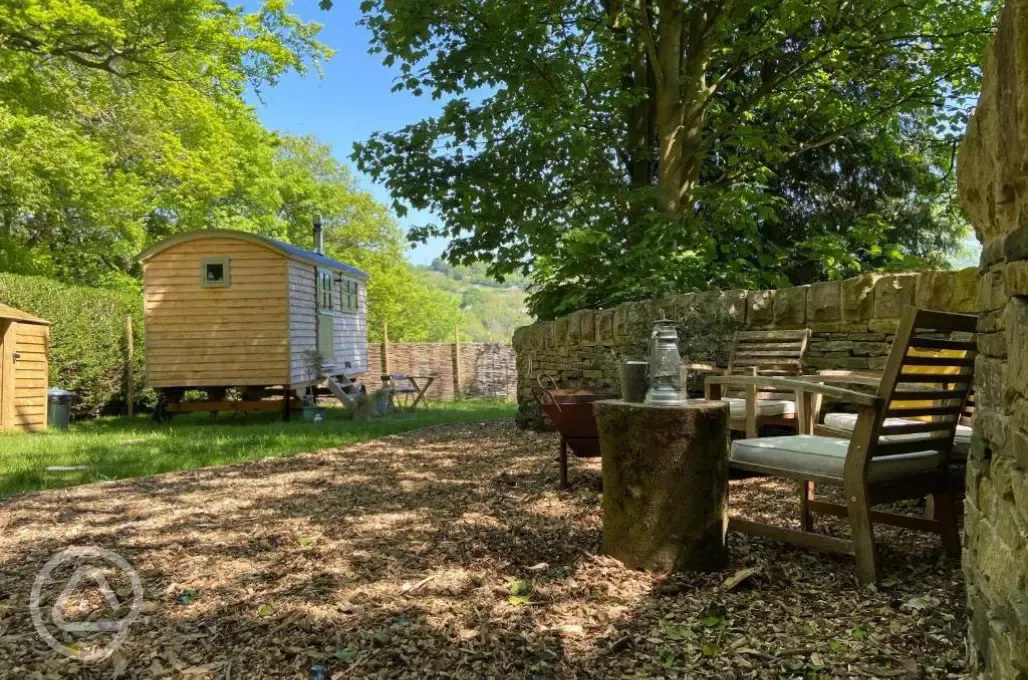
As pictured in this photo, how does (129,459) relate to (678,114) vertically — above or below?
below

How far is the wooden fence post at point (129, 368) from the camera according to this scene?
40.1 feet

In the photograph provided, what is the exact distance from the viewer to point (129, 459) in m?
6.34

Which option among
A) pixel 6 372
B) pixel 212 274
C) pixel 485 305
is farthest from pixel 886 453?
pixel 485 305

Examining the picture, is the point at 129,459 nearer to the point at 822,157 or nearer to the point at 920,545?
the point at 920,545

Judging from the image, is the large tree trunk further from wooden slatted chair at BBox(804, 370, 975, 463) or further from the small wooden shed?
the small wooden shed

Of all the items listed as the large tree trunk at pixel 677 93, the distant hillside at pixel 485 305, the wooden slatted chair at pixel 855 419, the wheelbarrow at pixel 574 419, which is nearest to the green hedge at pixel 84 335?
the large tree trunk at pixel 677 93

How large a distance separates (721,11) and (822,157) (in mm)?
3561

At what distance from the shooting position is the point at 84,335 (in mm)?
11477

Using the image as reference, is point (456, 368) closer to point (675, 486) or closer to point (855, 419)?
point (855, 419)

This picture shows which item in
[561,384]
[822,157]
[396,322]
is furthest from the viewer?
[396,322]

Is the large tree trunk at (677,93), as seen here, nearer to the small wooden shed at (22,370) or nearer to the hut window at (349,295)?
the hut window at (349,295)

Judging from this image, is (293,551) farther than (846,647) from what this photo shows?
Yes

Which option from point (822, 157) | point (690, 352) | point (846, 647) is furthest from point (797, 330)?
point (822, 157)

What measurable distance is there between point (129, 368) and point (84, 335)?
1038mm
